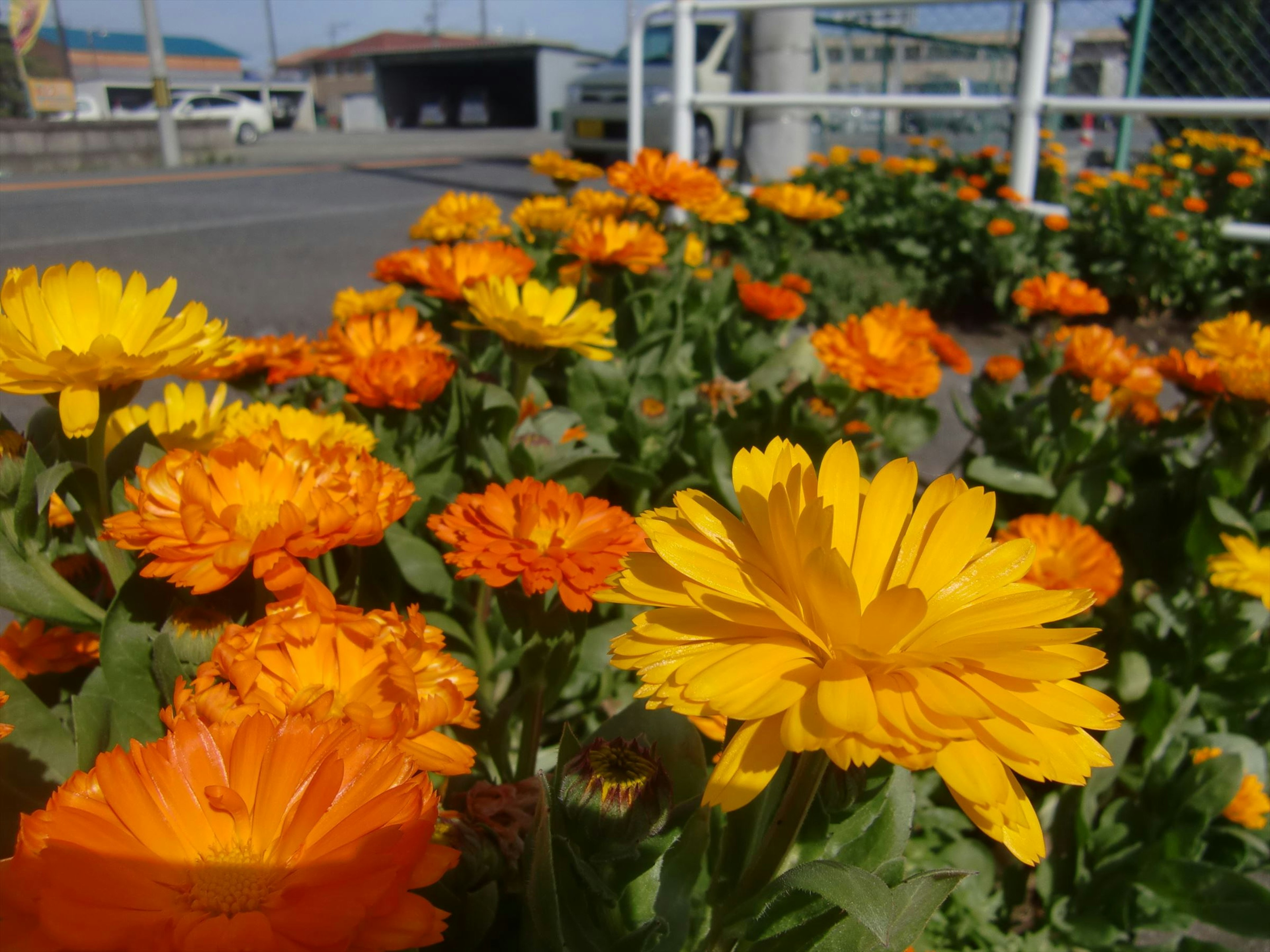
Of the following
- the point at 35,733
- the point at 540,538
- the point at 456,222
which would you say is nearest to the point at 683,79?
the point at 456,222

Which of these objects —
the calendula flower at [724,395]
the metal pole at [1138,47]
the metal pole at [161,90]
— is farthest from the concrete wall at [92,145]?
the calendula flower at [724,395]

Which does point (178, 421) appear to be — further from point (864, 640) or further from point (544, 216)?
point (544, 216)

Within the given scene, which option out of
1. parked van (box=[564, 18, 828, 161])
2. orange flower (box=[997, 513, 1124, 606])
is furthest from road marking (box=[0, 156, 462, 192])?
orange flower (box=[997, 513, 1124, 606])

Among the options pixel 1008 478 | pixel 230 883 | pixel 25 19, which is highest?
pixel 25 19

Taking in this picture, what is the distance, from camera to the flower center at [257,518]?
83 centimetres

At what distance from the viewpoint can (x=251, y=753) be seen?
553mm

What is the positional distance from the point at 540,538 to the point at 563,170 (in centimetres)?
228

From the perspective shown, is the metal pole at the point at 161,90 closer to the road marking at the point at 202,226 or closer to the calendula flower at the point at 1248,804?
the road marking at the point at 202,226

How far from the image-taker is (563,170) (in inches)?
119

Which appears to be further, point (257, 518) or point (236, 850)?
point (257, 518)

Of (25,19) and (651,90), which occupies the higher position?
(25,19)

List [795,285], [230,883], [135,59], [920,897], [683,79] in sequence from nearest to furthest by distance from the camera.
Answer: [230,883] < [920,897] < [795,285] < [683,79] < [135,59]

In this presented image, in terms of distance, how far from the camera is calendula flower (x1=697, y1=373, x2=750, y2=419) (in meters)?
2.17

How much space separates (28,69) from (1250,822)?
107 ft
